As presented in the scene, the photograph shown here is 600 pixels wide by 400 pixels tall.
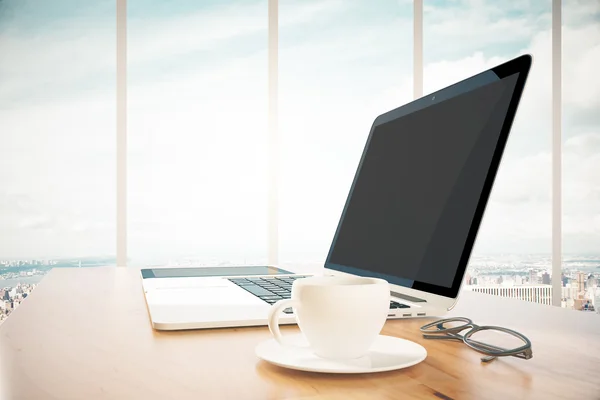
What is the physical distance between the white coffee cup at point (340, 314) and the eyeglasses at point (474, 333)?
0.42ft

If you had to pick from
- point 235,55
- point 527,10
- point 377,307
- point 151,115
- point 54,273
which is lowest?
point 54,273

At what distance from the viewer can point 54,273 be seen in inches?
57.3

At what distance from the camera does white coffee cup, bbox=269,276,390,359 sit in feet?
1.67

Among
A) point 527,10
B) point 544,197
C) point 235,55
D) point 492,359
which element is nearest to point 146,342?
point 492,359

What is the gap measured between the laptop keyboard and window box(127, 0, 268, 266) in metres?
2.54

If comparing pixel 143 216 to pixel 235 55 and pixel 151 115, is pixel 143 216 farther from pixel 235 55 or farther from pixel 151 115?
pixel 235 55

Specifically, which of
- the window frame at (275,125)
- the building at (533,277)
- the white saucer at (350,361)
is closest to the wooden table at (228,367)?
the white saucer at (350,361)

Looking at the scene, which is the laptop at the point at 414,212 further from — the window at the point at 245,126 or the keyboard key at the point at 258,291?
the window at the point at 245,126

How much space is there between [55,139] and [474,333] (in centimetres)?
337

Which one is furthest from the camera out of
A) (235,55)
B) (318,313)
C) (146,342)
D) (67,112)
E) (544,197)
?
(544,197)

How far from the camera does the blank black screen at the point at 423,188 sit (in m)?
0.74

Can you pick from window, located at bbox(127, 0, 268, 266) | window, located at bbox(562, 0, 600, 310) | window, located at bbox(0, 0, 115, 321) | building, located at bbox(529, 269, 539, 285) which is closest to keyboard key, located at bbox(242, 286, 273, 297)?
window, located at bbox(127, 0, 268, 266)

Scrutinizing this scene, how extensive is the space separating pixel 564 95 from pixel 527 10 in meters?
0.69

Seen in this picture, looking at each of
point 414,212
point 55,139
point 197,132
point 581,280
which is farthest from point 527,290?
point 414,212
